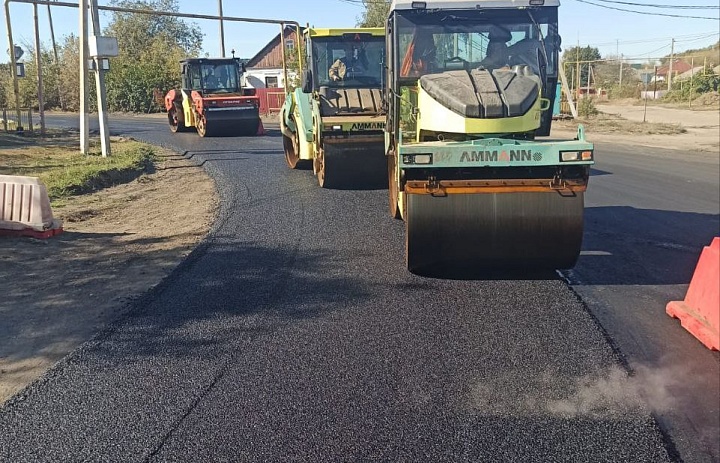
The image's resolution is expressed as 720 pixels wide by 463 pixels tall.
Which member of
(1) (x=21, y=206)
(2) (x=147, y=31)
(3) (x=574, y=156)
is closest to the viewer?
(3) (x=574, y=156)

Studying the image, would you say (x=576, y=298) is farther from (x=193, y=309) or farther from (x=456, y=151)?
(x=193, y=309)

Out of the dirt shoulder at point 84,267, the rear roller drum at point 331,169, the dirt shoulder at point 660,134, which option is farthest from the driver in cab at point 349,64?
the dirt shoulder at point 660,134

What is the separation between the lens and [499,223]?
5984 mm

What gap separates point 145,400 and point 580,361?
2.79 meters

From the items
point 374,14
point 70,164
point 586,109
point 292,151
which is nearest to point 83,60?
point 70,164

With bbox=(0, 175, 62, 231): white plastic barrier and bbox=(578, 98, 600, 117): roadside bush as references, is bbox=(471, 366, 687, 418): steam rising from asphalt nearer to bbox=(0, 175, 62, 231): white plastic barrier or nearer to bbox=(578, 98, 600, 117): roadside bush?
bbox=(0, 175, 62, 231): white plastic barrier

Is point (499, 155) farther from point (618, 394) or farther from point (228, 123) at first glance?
point (228, 123)

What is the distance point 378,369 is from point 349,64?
26.9 ft

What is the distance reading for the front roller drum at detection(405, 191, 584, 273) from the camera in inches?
235

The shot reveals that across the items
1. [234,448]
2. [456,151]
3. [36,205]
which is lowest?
[234,448]

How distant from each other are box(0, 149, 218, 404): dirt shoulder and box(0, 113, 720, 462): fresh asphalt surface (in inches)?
11.8

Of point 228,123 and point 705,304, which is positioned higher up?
point 228,123

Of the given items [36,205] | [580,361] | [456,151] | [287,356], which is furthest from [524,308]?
[36,205]

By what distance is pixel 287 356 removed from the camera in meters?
4.73
